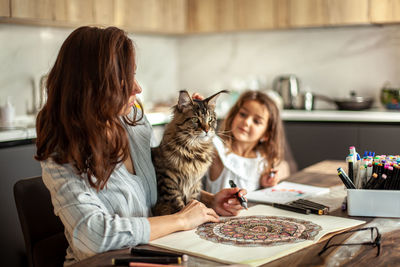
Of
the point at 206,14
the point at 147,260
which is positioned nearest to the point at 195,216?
the point at 147,260

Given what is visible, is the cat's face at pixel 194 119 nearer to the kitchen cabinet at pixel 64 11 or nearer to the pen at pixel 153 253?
the pen at pixel 153 253

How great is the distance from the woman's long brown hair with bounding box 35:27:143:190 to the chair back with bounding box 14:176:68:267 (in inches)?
8.7

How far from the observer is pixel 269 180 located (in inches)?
87.7

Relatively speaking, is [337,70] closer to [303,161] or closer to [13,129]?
[303,161]

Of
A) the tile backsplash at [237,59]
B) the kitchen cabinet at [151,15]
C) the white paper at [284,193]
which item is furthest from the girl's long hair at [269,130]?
the tile backsplash at [237,59]

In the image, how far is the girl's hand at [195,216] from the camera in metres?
1.43

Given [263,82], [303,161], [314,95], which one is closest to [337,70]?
[314,95]

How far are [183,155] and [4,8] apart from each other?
6.92 feet

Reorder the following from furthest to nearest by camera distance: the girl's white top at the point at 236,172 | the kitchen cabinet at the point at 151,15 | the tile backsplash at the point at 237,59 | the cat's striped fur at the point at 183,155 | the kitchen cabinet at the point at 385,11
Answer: the kitchen cabinet at the point at 151,15 → the kitchen cabinet at the point at 385,11 → the tile backsplash at the point at 237,59 → the girl's white top at the point at 236,172 → the cat's striped fur at the point at 183,155


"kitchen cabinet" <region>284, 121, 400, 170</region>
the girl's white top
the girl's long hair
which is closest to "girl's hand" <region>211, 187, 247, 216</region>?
the girl's white top

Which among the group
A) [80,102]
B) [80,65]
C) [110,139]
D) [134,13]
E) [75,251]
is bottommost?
[75,251]

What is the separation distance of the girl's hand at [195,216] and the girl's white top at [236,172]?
37.1 inches

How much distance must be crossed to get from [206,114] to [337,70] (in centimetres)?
320

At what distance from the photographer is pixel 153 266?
1.11 m
